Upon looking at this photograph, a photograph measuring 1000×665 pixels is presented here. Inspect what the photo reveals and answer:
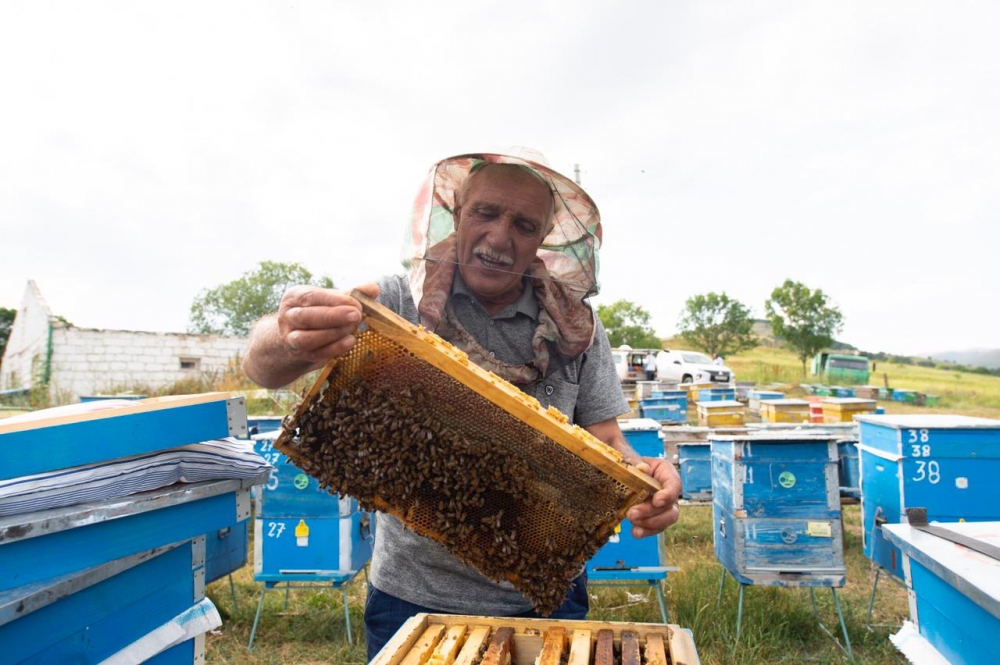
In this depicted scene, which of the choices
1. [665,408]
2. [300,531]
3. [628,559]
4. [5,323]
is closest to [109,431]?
[300,531]

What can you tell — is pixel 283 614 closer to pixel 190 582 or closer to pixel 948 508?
pixel 190 582

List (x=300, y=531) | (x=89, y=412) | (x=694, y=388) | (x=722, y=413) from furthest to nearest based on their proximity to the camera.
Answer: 1. (x=694, y=388)
2. (x=722, y=413)
3. (x=300, y=531)
4. (x=89, y=412)

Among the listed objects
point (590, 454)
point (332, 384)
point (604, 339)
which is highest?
point (604, 339)

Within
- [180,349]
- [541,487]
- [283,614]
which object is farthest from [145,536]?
[180,349]

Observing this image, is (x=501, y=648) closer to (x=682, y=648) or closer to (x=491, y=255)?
(x=682, y=648)

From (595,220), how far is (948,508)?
5.10 metres

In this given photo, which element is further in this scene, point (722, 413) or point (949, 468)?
point (722, 413)

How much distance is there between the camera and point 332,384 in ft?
6.51

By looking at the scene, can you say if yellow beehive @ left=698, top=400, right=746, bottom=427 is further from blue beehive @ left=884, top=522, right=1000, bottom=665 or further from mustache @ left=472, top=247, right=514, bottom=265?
mustache @ left=472, top=247, right=514, bottom=265

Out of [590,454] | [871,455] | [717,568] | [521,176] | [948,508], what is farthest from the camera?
[717,568]

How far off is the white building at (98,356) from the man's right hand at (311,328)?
21281mm

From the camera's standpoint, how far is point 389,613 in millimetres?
2383

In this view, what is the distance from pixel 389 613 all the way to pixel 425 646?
22.0 inches

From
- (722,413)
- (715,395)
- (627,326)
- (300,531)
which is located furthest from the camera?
(627,326)
